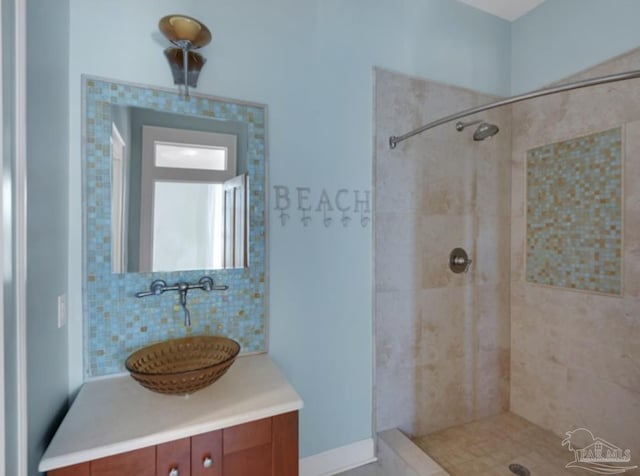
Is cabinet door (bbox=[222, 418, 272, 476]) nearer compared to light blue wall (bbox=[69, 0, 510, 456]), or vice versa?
cabinet door (bbox=[222, 418, 272, 476])

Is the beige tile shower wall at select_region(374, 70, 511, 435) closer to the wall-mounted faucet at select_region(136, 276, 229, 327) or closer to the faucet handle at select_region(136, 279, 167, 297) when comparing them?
the wall-mounted faucet at select_region(136, 276, 229, 327)

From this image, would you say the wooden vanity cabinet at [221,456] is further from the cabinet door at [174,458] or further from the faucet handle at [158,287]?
the faucet handle at [158,287]

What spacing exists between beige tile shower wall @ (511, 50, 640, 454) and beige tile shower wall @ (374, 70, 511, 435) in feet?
0.30

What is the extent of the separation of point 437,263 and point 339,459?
1268mm

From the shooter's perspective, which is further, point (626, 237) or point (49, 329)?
point (626, 237)

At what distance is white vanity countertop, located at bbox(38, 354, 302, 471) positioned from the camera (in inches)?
36.9

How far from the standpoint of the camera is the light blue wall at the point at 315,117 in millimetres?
1472

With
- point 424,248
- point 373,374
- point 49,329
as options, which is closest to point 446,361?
point 373,374

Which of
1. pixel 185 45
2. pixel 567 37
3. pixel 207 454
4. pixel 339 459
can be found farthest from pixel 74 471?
pixel 567 37

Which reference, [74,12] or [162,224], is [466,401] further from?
[74,12]

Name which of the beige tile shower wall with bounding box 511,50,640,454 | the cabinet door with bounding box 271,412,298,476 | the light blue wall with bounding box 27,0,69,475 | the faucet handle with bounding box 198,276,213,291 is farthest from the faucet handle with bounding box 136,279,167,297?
the beige tile shower wall with bounding box 511,50,640,454

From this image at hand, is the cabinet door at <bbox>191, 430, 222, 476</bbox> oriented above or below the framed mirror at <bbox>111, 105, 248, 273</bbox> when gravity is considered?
below

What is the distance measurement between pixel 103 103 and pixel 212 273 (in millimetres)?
850

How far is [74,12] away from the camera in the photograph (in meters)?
1.28
